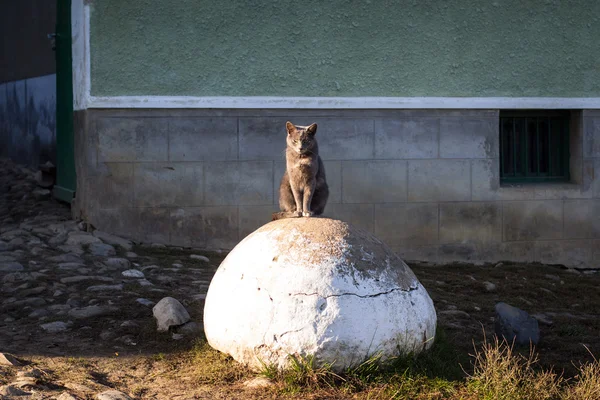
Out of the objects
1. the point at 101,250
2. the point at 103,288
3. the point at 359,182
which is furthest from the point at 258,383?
the point at 359,182

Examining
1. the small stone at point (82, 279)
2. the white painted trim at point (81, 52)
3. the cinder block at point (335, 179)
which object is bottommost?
the small stone at point (82, 279)

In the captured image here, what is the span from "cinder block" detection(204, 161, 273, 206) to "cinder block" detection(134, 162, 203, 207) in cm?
14

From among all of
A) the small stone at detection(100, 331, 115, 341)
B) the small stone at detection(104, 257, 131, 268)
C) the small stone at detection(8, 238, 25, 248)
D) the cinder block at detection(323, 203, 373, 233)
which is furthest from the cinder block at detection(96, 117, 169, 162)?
the small stone at detection(100, 331, 115, 341)

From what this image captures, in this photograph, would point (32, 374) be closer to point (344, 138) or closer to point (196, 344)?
point (196, 344)

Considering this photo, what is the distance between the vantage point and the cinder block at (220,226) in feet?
33.2

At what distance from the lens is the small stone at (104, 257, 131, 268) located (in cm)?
876

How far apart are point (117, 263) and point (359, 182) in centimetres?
343

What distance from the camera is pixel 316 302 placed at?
18.2 feet

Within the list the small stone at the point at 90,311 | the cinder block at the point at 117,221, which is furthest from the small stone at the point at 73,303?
the cinder block at the point at 117,221

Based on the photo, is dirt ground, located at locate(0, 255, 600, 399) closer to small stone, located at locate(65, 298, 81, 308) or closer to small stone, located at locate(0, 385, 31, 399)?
small stone, located at locate(0, 385, 31, 399)

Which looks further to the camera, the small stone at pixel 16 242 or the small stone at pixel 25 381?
the small stone at pixel 16 242

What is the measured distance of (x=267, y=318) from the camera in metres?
5.60

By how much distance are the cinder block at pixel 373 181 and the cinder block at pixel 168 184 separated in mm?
1942

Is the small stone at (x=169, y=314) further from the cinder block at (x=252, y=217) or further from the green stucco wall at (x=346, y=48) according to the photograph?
the green stucco wall at (x=346, y=48)
